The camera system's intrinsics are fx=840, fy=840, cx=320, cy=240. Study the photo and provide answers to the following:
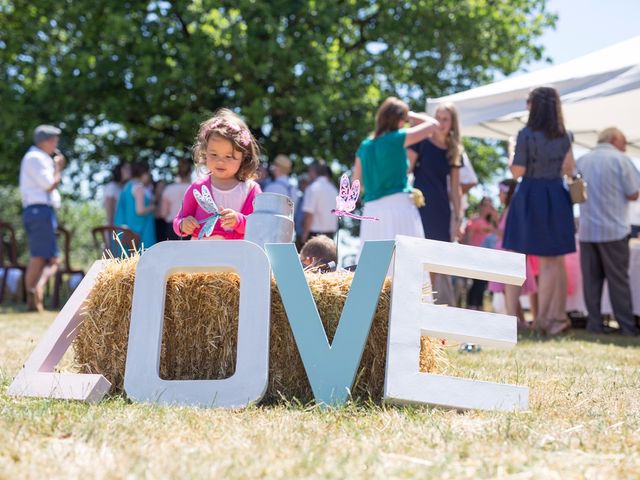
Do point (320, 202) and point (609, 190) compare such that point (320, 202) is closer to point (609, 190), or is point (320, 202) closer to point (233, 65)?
point (609, 190)

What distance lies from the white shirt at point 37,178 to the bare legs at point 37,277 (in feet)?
2.10

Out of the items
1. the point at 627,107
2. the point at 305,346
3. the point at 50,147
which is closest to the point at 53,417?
the point at 305,346

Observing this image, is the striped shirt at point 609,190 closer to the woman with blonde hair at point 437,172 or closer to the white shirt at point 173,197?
the woman with blonde hair at point 437,172

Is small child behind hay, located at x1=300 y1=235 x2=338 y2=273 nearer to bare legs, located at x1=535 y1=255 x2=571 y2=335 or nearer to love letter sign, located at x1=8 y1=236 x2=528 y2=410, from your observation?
love letter sign, located at x1=8 y1=236 x2=528 y2=410

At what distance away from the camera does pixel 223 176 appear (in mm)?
4117

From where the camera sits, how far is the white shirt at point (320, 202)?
30.4ft

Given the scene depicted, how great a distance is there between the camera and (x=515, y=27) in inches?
617

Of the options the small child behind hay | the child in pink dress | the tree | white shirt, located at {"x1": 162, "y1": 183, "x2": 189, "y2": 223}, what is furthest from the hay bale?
the tree

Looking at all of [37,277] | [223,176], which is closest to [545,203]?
[223,176]

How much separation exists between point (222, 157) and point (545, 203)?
3.46m

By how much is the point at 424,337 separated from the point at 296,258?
2.01 feet

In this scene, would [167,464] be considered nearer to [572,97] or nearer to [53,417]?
[53,417]

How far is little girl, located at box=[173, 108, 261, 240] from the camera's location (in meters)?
3.96

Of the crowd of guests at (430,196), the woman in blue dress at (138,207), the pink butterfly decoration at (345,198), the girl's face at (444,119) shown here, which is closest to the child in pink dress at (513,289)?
the crowd of guests at (430,196)
